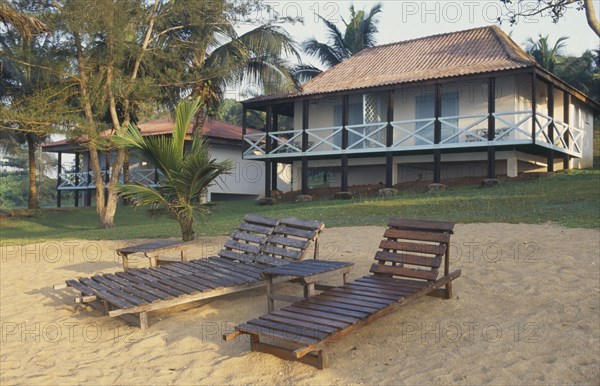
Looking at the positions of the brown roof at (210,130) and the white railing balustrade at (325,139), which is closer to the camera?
the white railing balustrade at (325,139)

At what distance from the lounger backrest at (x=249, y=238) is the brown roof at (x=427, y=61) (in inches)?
448

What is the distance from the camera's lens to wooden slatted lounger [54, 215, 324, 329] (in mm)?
6008

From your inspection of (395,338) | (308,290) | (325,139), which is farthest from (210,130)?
(395,338)

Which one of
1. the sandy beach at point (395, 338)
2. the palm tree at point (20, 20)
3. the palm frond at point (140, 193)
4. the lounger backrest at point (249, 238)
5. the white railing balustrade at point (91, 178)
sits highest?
the palm tree at point (20, 20)

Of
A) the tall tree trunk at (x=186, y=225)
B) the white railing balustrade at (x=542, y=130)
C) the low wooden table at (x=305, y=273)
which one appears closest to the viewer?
the low wooden table at (x=305, y=273)

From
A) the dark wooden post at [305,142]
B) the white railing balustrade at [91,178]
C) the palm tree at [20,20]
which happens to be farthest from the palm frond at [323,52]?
the palm tree at [20,20]

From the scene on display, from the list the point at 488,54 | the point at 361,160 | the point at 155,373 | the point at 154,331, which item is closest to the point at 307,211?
the point at 361,160

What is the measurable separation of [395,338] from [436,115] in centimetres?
1415

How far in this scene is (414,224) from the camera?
6.80m

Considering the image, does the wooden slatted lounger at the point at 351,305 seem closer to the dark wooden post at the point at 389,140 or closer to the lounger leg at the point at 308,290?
the lounger leg at the point at 308,290

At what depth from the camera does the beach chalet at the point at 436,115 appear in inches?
702

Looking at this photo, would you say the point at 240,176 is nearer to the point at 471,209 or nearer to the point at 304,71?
the point at 304,71

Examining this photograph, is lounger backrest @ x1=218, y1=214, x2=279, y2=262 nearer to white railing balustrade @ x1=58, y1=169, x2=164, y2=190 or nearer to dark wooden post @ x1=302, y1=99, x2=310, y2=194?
dark wooden post @ x1=302, y1=99, x2=310, y2=194

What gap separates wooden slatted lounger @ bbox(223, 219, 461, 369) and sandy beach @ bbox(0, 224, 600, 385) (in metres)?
0.22
